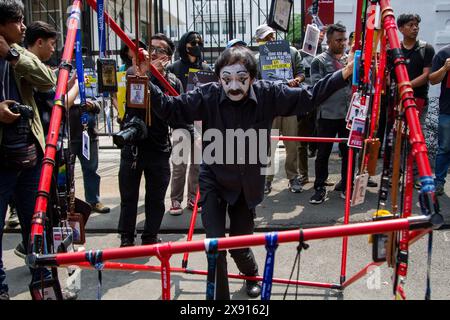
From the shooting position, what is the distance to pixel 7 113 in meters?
3.04

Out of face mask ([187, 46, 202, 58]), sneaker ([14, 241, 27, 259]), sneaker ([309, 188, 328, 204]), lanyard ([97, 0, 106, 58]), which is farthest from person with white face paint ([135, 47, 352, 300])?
sneaker ([309, 188, 328, 204])

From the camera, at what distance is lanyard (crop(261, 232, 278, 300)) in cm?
191

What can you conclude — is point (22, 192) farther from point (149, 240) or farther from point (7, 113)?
point (149, 240)

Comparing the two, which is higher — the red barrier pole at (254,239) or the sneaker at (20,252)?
the red barrier pole at (254,239)

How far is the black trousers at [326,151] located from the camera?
563 cm

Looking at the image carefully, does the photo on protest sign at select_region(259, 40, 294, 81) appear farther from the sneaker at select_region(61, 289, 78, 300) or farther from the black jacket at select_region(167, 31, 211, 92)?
the sneaker at select_region(61, 289, 78, 300)

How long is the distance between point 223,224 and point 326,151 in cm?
277

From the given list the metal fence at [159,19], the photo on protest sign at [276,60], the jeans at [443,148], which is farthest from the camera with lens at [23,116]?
the jeans at [443,148]

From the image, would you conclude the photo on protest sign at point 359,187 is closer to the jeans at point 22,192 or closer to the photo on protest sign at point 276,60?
the jeans at point 22,192

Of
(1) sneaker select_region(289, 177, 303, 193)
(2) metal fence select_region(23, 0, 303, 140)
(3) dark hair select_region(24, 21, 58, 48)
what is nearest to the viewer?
(3) dark hair select_region(24, 21, 58, 48)

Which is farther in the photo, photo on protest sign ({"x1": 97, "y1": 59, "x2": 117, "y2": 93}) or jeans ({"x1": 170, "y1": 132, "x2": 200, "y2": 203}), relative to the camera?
jeans ({"x1": 170, "y1": 132, "x2": 200, "y2": 203})

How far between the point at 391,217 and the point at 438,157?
3.72 metres

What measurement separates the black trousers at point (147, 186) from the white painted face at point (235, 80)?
4.90 ft
